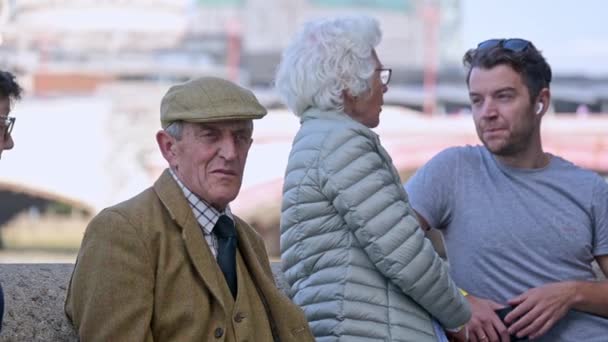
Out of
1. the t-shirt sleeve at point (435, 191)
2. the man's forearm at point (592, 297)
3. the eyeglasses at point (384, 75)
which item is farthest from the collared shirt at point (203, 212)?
the man's forearm at point (592, 297)

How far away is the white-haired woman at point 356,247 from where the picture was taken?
228cm

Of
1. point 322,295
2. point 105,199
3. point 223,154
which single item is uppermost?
point 223,154

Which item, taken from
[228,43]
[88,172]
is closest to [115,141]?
[88,172]

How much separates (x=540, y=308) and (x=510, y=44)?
61 centimetres

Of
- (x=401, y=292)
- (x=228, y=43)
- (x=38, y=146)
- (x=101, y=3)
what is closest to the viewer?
(x=401, y=292)

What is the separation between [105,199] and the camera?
1094 inches

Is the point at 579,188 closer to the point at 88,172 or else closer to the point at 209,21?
the point at 88,172

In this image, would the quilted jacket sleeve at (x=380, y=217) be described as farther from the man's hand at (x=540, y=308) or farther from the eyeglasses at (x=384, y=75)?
the man's hand at (x=540, y=308)

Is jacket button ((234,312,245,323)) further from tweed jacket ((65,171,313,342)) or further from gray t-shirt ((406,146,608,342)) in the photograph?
gray t-shirt ((406,146,608,342))

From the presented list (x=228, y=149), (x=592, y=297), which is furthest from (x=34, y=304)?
(x=592, y=297)

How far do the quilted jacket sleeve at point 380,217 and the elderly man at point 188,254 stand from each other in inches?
Answer: 7.7

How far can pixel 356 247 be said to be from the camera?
2312 millimetres

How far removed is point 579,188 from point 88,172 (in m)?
26.2

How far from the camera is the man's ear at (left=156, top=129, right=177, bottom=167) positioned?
7.00ft
